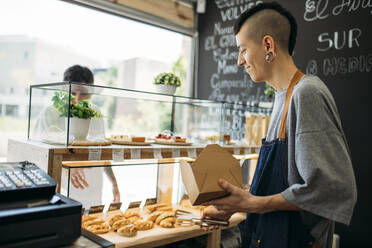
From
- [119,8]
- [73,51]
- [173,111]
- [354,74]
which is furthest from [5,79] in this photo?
[354,74]

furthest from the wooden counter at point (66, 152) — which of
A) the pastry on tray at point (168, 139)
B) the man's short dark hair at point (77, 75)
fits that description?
the man's short dark hair at point (77, 75)

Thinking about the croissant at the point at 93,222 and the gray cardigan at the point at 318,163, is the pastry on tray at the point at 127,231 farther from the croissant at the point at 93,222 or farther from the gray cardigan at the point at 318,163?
the gray cardigan at the point at 318,163

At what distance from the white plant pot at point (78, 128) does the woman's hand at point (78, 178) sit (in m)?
0.17

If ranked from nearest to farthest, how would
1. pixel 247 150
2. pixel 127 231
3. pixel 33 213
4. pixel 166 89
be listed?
1. pixel 33 213
2. pixel 127 231
3. pixel 166 89
4. pixel 247 150

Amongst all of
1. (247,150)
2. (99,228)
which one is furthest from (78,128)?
(247,150)

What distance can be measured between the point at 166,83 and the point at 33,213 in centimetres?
126

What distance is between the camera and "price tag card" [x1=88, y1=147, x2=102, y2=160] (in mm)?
1537

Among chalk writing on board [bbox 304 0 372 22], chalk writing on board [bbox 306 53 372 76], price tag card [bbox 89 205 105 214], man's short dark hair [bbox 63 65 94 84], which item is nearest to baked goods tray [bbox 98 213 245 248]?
price tag card [bbox 89 205 105 214]

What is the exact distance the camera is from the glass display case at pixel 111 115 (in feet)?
5.32

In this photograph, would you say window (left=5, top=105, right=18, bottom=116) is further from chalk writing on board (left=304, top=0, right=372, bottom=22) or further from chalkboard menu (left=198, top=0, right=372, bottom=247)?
chalk writing on board (left=304, top=0, right=372, bottom=22)

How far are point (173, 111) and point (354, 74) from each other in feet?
5.63

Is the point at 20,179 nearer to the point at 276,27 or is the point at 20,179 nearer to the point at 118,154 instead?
the point at 118,154

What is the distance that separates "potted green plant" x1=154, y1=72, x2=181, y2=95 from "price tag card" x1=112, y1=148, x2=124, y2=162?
1.87 feet

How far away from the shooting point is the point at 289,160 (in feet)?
4.00
